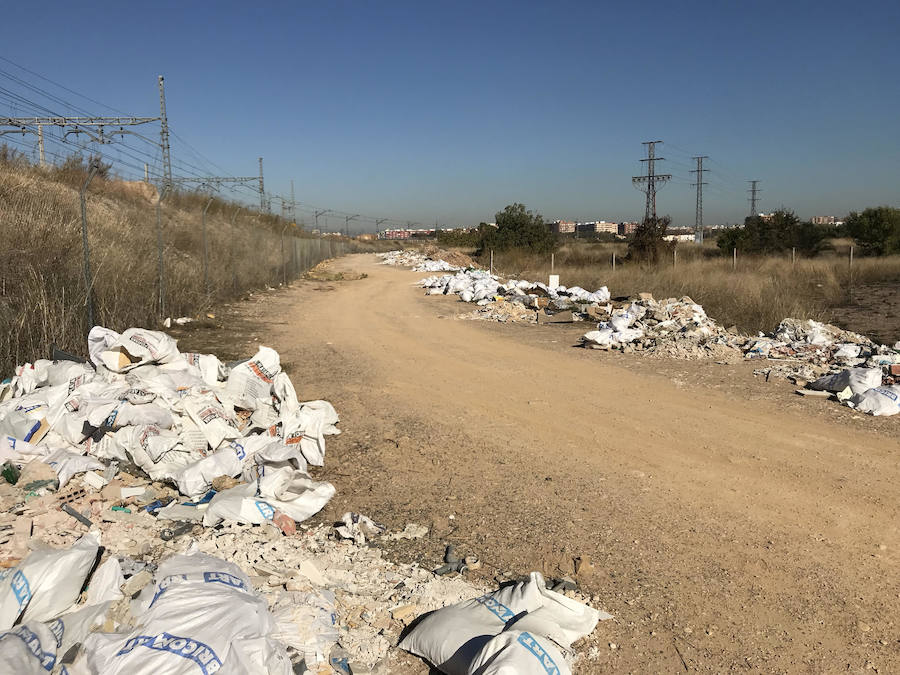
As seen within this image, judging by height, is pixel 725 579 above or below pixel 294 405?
below

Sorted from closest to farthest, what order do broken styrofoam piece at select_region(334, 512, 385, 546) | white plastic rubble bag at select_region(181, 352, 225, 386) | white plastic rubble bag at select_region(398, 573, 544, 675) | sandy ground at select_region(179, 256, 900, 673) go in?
1. white plastic rubble bag at select_region(398, 573, 544, 675)
2. sandy ground at select_region(179, 256, 900, 673)
3. broken styrofoam piece at select_region(334, 512, 385, 546)
4. white plastic rubble bag at select_region(181, 352, 225, 386)

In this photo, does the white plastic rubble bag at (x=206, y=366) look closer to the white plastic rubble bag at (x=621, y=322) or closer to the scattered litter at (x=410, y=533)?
the scattered litter at (x=410, y=533)

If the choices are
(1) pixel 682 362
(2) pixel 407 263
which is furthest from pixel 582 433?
(2) pixel 407 263

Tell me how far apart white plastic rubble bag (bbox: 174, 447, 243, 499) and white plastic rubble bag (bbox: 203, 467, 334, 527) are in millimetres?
276

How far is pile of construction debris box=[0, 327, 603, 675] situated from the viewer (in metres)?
2.61

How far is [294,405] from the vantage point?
6.04 m

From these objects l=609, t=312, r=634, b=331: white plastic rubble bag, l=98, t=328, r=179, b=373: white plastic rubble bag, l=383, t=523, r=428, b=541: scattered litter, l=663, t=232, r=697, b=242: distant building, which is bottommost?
l=383, t=523, r=428, b=541: scattered litter

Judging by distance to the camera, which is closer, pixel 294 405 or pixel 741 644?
pixel 741 644

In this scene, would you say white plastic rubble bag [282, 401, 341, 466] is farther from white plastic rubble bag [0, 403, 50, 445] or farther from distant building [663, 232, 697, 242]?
distant building [663, 232, 697, 242]

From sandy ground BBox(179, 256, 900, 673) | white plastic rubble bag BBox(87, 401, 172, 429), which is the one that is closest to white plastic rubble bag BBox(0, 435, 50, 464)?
white plastic rubble bag BBox(87, 401, 172, 429)

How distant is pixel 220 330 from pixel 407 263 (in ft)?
90.2

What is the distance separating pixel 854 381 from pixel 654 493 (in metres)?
3.83

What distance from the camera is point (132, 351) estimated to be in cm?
595

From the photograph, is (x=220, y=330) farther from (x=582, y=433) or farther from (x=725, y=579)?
(x=725, y=579)
